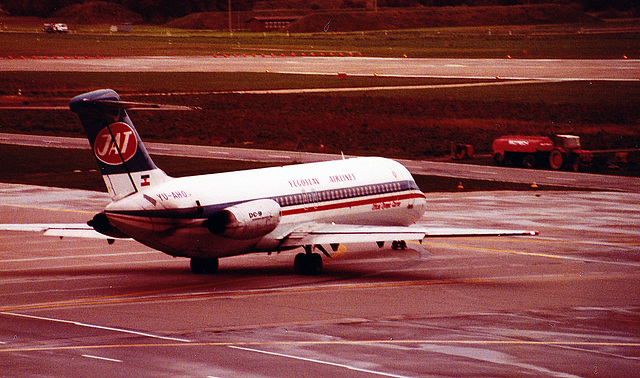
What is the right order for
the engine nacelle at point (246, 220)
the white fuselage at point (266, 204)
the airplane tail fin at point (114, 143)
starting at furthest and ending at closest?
the engine nacelle at point (246, 220) < the airplane tail fin at point (114, 143) < the white fuselage at point (266, 204)

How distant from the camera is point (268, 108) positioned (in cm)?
11131

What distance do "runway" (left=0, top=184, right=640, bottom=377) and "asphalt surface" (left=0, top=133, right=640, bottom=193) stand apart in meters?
16.1

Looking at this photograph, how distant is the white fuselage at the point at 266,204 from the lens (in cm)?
3706

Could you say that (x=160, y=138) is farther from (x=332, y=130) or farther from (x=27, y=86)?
(x=27, y=86)

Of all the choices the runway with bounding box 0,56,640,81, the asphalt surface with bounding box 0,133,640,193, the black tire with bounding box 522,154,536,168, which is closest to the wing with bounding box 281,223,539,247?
the asphalt surface with bounding box 0,133,640,193

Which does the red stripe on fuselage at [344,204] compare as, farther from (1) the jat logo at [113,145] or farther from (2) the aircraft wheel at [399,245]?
(1) the jat logo at [113,145]

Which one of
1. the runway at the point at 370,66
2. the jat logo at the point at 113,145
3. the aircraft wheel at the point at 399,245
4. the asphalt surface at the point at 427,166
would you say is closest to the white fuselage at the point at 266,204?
the aircraft wheel at the point at 399,245

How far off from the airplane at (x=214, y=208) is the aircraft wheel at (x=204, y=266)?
0.04m

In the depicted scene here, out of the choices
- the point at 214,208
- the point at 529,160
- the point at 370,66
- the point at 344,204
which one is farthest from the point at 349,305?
the point at 370,66

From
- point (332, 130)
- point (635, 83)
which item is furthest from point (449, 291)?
point (635, 83)

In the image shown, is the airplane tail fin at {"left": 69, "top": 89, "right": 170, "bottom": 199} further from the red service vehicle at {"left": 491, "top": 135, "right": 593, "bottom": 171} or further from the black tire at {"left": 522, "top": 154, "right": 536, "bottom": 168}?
the black tire at {"left": 522, "top": 154, "right": 536, "bottom": 168}

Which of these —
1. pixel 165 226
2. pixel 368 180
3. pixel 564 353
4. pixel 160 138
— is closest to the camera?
pixel 564 353

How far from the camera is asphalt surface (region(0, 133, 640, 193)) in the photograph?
232 feet

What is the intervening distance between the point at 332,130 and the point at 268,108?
1497cm
